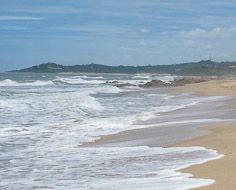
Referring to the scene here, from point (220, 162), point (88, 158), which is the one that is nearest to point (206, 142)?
point (88, 158)

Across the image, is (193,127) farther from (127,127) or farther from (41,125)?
(41,125)

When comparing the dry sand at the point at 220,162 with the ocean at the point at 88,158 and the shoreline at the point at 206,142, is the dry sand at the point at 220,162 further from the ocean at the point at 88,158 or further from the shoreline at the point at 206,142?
the ocean at the point at 88,158

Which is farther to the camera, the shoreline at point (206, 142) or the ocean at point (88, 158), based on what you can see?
the ocean at point (88, 158)

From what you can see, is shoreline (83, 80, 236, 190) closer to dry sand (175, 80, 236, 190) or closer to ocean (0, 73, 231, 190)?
dry sand (175, 80, 236, 190)

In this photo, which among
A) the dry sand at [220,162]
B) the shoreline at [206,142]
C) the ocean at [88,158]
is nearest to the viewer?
the dry sand at [220,162]

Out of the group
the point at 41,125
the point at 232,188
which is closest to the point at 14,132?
the point at 41,125

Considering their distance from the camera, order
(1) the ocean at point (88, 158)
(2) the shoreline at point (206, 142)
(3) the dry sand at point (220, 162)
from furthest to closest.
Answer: (1) the ocean at point (88, 158) < (2) the shoreline at point (206, 142) < (3) the dry sand at point (220, 162)

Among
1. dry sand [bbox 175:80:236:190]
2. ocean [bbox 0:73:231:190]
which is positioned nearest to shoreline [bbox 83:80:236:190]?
dry sand [bbox 175:80:236:190]

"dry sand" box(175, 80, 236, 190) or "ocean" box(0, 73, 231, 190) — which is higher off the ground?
"dry sand" box(175, 80, 236, 190)

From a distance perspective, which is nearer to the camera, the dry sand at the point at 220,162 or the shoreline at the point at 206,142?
the dry sand at the point at 220,162

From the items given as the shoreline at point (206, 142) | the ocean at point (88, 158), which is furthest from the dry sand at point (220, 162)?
the ocean at point (88, 158)

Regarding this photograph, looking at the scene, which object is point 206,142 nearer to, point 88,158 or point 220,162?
point 88,158

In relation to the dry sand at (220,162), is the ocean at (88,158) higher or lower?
lower

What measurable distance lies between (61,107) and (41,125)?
8.34 m
